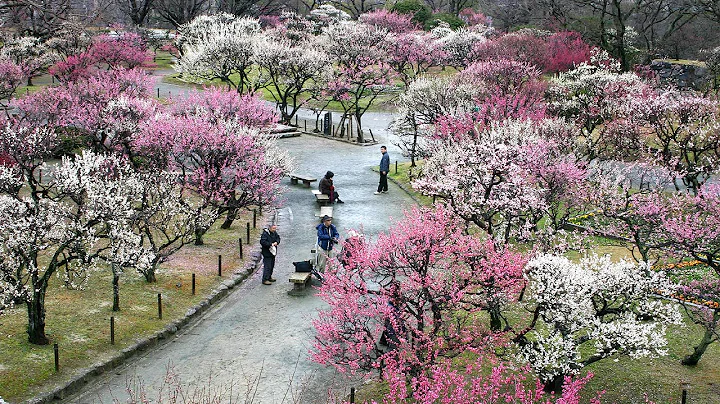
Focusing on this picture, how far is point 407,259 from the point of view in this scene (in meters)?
14.3

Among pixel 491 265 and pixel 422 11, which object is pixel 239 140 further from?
pixel 422 11

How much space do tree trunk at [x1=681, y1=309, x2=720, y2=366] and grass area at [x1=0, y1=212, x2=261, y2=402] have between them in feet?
42.9

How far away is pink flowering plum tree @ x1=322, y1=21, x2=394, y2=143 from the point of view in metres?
45.8

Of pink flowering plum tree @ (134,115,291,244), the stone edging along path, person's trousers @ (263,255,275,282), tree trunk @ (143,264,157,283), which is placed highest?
pink flowering plum tree @ (134,115,291,244)

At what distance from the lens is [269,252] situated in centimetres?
2125

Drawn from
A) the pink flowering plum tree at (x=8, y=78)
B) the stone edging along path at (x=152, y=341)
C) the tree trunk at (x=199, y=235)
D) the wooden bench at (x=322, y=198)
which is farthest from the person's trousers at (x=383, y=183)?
the pink flowering plum tree at (x=8, y=78)

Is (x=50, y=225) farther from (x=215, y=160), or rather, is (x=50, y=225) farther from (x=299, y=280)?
(x=215, y=160)

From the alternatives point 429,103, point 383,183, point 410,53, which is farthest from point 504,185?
point 410,53

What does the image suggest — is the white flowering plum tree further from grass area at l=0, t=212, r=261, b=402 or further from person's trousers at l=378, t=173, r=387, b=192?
person's trousers at l=378, t=173, r=387, b=192

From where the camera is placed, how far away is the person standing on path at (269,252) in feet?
69.4

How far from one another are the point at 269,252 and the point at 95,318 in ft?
17.9

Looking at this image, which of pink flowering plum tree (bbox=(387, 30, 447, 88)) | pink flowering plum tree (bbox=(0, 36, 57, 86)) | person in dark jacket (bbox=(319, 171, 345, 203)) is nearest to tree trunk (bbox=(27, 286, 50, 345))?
person in dark jacket (bbox=(319, 171, 345, 203))

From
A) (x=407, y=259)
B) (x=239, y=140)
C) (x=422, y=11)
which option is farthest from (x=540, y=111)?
(x=422, y=11)

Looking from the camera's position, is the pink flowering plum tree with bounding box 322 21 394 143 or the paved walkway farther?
the pink flowering plum tree with bounding box 322 21 394 143
